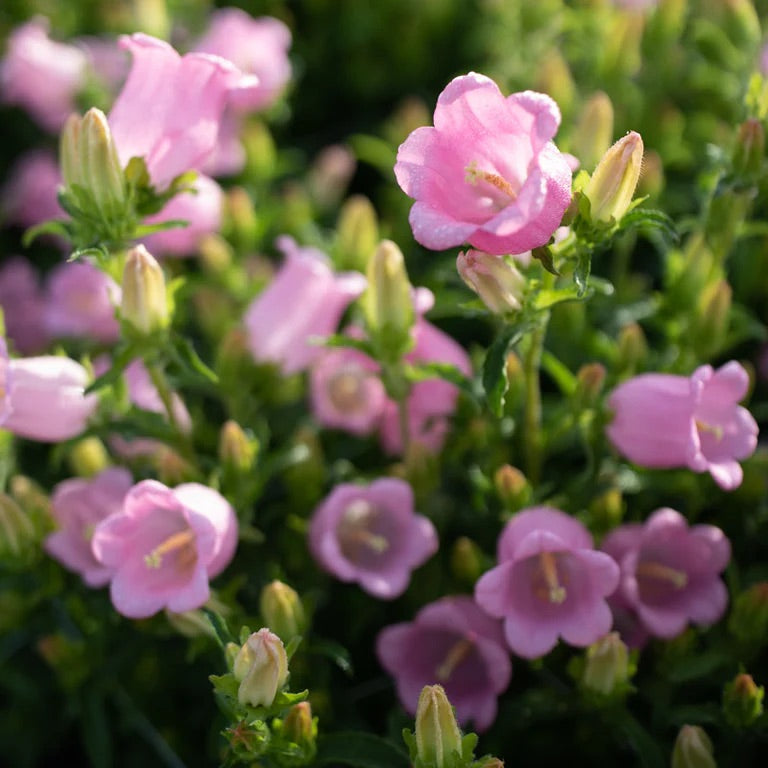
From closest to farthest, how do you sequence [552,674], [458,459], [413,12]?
1. [552,674]
2. [458,459]
3. [413,12]

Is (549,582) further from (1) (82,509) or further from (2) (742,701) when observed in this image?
(1) (82,509)

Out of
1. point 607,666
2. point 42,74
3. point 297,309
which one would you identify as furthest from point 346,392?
point 42,74

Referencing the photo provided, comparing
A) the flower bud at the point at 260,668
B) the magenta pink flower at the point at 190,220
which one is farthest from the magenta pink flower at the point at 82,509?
the magenta pink flower at the point at 190,220

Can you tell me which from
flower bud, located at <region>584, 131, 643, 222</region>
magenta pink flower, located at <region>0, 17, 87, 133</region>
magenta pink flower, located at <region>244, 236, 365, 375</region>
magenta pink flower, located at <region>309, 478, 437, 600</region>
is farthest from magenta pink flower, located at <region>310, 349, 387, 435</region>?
magenta pink flower, located at <region>0, 17, 87, 133</region>

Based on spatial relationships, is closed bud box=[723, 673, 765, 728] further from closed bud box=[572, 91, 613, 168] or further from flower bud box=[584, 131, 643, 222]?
closed bud box=[572, 91, 613, 168]

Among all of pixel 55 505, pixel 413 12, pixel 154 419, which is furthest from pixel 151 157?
pixel 413 12

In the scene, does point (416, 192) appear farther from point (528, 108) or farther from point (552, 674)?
point (552, 674)

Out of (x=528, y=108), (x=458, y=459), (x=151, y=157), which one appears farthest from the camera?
(x=458, y=459)
